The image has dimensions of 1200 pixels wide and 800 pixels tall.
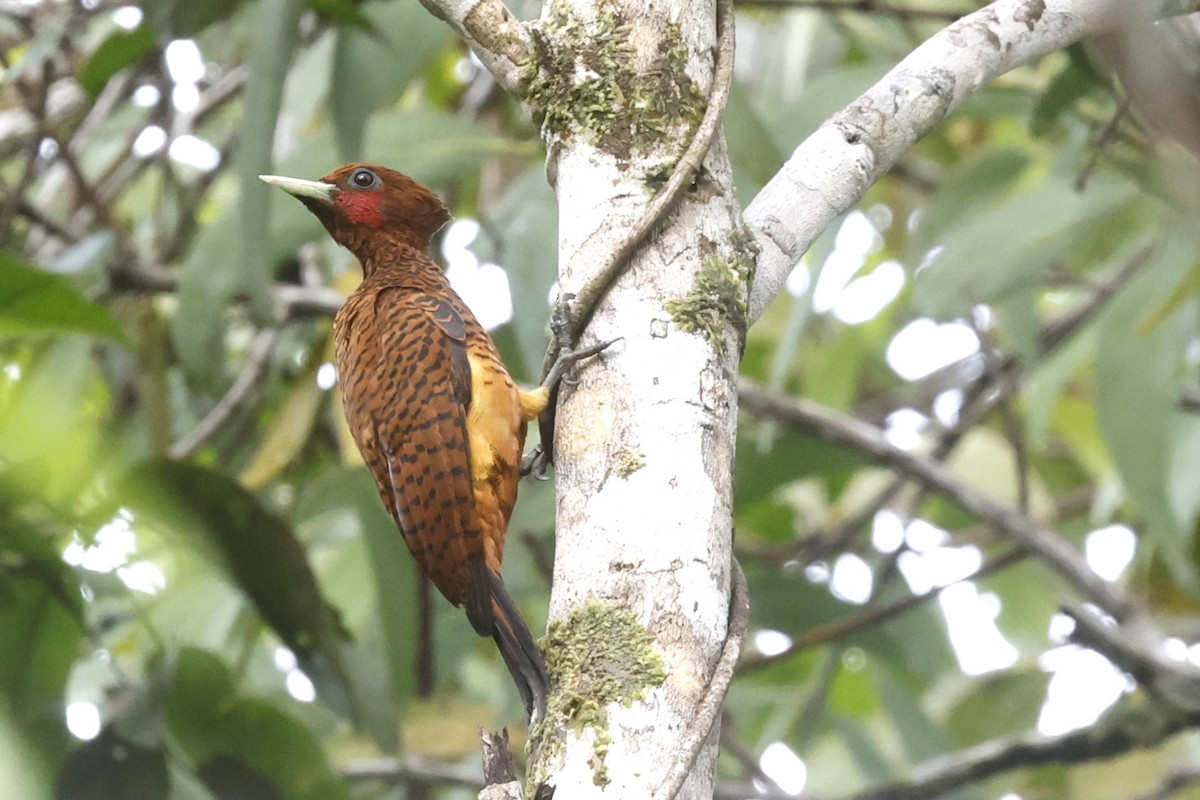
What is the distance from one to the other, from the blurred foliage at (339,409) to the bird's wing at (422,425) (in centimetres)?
36

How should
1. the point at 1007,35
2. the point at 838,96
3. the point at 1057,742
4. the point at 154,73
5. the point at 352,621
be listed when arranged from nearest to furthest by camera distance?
the point at 1007,35, the point at 1057,742, the point at 838,96, the point at 154,73, the point at 352,621

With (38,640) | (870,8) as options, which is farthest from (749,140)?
(38,640)

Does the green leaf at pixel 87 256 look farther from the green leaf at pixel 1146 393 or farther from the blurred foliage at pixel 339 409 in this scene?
A: the green leaf at pixel 1146 393

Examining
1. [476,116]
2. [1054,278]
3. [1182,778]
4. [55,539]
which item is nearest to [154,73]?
[476,116]

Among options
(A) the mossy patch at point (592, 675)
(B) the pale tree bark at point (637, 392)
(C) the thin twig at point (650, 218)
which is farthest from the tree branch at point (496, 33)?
(A) the mossy patch at point (592, 675)

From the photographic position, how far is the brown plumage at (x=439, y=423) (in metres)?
2.39

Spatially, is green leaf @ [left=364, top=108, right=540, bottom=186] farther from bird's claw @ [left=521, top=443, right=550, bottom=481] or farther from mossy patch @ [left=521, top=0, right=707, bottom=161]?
mossy patch @ [left=521, top=0, right=707, bottom=161]

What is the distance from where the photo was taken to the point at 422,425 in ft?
8.28

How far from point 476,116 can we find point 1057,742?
9.26 ft

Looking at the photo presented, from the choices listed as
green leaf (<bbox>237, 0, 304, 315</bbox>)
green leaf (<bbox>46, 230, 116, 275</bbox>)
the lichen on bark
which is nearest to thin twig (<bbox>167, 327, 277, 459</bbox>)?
green leaf (<bbox>46, 230, 116, 275</bbox>)

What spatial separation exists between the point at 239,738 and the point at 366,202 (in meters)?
1.18

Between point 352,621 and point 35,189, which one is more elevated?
point 35,189

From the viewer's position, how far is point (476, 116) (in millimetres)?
4816

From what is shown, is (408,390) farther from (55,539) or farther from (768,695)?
(768,695)
